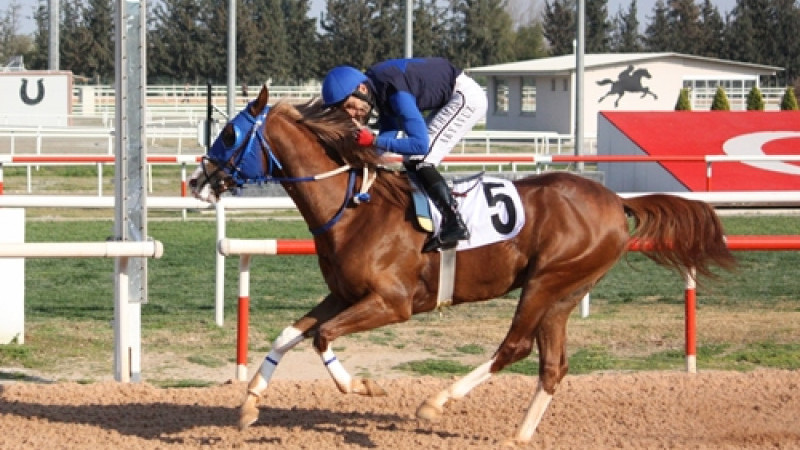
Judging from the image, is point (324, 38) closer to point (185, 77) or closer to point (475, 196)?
point (185, 77)

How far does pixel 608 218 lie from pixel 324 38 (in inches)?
1800

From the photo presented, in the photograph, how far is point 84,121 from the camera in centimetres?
3597

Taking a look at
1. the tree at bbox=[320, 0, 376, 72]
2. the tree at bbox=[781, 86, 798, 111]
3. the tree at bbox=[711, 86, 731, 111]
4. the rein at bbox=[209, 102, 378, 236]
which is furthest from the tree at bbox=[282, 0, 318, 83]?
the rein at bbox=[209, 102, 378, 236]

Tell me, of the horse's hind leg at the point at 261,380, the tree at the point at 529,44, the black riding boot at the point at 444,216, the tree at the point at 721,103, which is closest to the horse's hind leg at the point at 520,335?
the black riding boot at the point at 444,216

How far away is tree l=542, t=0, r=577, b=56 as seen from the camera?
2378 inches

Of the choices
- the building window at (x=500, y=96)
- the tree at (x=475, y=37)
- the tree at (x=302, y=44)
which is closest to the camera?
the building window at (x=500, y=96)

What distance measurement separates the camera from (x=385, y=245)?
5.34m

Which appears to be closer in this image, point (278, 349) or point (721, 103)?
point (278, 349)

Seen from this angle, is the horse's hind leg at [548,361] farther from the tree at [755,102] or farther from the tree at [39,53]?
the tree at [39,53]

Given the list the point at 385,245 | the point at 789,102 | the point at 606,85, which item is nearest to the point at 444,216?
the point at 385,245

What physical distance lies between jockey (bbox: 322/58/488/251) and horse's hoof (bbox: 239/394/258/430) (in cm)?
99

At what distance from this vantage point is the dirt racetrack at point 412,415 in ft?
17.8

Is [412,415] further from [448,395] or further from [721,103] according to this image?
[721,103]

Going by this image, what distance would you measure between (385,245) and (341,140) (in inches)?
19.9
